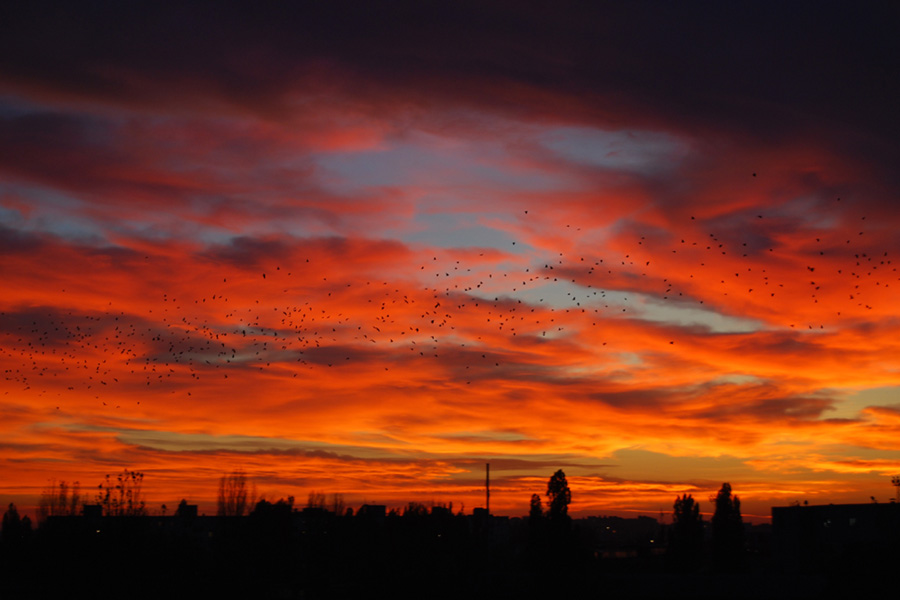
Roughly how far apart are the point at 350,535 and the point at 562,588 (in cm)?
5230

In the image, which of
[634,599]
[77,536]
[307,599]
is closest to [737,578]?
[634,599]

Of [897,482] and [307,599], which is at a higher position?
[897,482]

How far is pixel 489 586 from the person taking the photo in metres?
62.0

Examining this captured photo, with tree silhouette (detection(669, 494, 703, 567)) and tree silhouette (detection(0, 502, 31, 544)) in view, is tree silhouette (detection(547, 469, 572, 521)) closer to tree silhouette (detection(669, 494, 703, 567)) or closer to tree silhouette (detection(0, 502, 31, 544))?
tree silhouette (detection(669, 494, 703, 567))

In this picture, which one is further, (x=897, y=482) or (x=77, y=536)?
(x=897, y=482)

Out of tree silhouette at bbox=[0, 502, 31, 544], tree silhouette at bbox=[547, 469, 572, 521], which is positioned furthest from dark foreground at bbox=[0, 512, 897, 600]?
tree silhouette at bbox=[0, 502, 31, 544]

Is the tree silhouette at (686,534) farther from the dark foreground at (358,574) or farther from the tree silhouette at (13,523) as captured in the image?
the tree silhouette at (13,523)

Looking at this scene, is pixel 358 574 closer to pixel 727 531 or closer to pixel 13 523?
pixel 727 531

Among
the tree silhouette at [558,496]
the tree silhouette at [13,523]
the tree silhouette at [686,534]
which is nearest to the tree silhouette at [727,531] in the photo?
the tree silhouette at [686,534]

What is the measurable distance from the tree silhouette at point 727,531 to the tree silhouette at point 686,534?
150 inches

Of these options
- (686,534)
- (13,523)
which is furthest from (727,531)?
(13,523)

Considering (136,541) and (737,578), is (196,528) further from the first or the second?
(737,578)

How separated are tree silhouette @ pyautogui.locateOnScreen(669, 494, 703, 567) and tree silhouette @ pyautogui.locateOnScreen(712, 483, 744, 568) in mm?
3816

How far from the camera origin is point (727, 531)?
101 m
